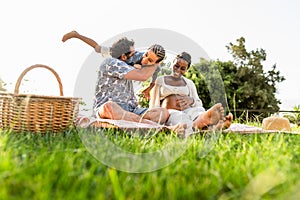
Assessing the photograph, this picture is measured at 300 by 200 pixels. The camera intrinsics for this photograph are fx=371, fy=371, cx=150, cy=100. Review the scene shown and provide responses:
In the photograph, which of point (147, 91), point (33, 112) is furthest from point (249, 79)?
point (33, 112)

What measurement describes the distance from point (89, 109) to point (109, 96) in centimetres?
33

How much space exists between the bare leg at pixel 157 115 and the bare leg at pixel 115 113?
6cm

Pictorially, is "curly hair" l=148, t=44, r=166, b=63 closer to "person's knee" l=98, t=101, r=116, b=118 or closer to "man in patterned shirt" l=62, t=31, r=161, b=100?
"man in patterned shirt" l=62, t=31, r=161, b=100

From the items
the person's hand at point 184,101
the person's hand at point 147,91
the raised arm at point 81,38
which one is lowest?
the person's hand at point 184,101

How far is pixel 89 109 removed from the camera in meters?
3.17

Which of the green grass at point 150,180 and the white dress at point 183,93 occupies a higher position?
the white dress at point 183,93

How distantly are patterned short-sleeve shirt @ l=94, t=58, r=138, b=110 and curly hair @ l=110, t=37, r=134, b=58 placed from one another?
6cm

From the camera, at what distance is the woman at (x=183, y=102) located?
2.92 meters

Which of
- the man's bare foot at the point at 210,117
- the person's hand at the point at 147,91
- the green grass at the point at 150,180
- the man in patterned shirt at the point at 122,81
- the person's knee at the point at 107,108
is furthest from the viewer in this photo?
the person's hand at the point at 147,91

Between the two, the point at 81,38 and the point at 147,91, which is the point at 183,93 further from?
the point at 81,38

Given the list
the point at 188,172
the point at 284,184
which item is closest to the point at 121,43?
the point at 188,172

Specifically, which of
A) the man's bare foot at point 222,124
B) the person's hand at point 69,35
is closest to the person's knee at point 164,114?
the man's bare foot at point 222,124

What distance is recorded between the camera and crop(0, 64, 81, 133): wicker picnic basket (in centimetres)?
275

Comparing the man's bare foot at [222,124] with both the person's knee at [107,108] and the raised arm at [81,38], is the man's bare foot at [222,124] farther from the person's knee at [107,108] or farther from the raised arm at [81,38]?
the raised arm at [81,38]
